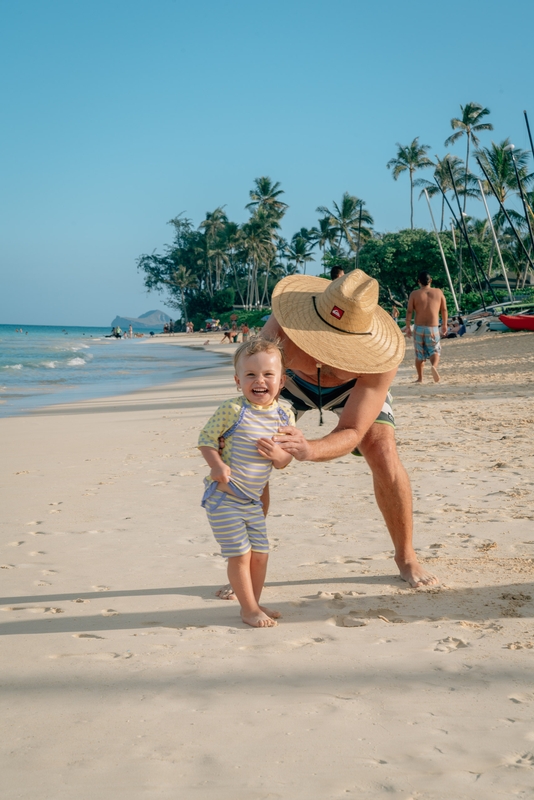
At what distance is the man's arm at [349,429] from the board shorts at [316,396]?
27 cm

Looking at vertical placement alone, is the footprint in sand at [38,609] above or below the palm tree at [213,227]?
below

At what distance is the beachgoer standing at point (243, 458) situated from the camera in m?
3.07

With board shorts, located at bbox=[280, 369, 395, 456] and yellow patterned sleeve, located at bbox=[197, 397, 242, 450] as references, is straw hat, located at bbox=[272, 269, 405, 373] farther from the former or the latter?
yellow patterned sleeve, located at bbox=[197, 397, 242, 450]

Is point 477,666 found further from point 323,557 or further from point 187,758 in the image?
point 323,557

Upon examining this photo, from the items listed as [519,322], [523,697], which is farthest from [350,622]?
[519,322]

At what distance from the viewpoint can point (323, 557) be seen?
3928 millimetres

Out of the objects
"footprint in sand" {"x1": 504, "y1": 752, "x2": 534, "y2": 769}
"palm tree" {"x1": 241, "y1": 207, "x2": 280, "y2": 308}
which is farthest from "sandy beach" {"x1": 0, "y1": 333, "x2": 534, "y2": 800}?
"palm tree" {"x1": 241, "y1": 207, "x2": 280, "y2": 308}

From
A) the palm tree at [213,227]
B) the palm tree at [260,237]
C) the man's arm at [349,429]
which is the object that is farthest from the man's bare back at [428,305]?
the palm tree at [213,227]

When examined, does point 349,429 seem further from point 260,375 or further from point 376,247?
point 376,247

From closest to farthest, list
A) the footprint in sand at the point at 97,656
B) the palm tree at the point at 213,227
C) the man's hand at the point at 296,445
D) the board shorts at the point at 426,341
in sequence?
the footprint in sand at the point at 97,656 < the man's hand at the point at 296,445 < the board shorts at the point at 426,341 < the palm tree at the point at 213,227

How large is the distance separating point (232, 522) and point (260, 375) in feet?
1.98

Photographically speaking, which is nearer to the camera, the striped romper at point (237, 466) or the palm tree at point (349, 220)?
the striped romper at point (237, 466)

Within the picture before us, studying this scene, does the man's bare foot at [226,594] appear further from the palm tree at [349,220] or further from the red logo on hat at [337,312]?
the palm tree at [349,220]

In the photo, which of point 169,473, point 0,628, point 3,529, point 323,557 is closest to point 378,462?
point 323,557
